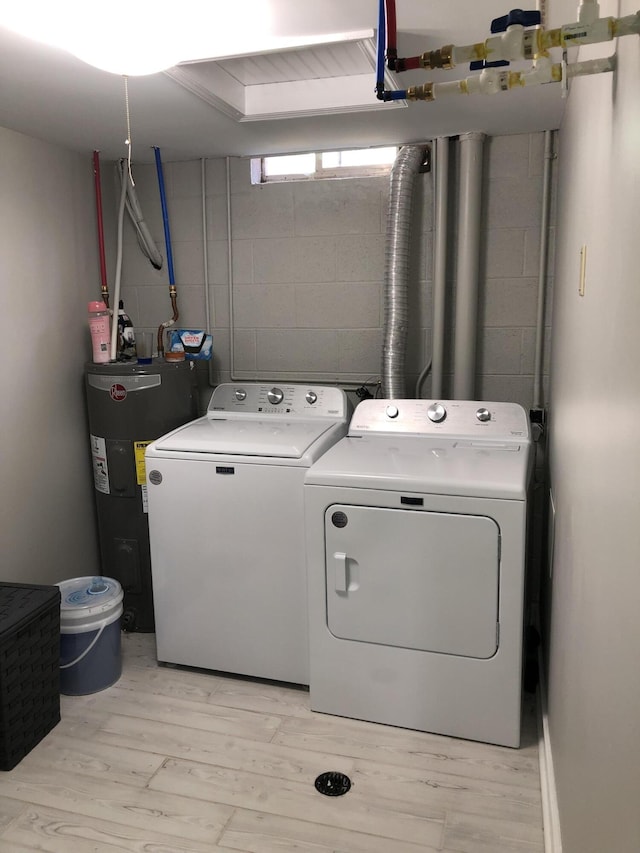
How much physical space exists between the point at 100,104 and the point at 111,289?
3.76 feet

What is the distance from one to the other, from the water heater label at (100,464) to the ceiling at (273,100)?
1240 mm

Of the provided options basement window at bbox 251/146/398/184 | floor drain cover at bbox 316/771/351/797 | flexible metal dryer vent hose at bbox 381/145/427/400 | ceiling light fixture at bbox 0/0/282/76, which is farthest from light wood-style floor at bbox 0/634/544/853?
basement window at bbox 251/146/398/184

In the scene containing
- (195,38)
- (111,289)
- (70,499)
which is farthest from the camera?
(111,289)

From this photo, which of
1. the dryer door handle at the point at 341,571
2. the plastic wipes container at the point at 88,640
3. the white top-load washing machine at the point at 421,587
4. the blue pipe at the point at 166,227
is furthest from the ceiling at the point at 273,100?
the plastic wipes container at the point at 88,640

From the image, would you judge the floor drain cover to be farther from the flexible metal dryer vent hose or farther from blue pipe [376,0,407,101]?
blue pipe [376,0,407,101]

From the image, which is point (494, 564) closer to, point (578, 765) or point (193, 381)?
point (578, 765)

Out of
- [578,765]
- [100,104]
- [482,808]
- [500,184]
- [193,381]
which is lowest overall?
[482,808]

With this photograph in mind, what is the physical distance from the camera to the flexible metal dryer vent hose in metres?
2.86

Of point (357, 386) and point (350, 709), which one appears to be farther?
point (357, 386)

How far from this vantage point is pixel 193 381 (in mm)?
3146

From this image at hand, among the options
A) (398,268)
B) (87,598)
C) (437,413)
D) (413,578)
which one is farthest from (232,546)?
(398,268)

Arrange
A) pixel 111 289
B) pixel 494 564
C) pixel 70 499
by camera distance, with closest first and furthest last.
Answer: pixel 494 564, pixel 70 499, pixel 111 289

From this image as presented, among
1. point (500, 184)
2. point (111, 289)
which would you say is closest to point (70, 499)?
point (111, 289)

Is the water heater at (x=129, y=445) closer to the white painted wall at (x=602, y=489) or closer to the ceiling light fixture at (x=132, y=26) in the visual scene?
the ceiling light fixture at (x=132, y=26)
